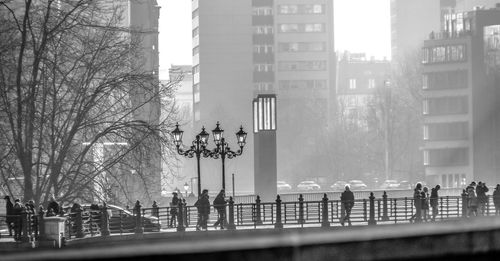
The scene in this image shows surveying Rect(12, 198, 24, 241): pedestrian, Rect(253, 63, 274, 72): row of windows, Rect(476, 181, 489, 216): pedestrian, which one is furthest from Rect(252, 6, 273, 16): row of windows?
Rect(12, 198, 24, 241): pedestrian

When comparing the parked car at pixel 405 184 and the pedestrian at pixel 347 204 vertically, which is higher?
the pedestrian at pixel 347 204

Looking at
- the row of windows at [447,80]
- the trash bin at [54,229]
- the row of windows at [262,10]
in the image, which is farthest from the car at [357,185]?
the trash bin at [54,229]

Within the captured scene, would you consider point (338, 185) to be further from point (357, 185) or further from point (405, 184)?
point (405, 184)

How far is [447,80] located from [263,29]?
51720 millimetres

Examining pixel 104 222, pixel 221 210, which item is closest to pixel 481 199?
pixel 221 210

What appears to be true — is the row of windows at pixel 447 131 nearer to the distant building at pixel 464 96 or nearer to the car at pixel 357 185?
the distant building at pixel 464 96

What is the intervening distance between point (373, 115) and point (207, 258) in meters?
134

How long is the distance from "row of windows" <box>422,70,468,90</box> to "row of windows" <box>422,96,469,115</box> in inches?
46.5

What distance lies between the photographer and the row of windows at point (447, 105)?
4564 inches

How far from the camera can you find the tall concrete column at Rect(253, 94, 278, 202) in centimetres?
6091

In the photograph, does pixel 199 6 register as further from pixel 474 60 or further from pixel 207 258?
pixel 207 258

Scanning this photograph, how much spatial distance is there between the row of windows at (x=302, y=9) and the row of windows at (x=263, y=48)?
245 inches

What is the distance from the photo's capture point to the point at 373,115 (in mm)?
138125

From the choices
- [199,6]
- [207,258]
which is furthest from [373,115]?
[207,258]
